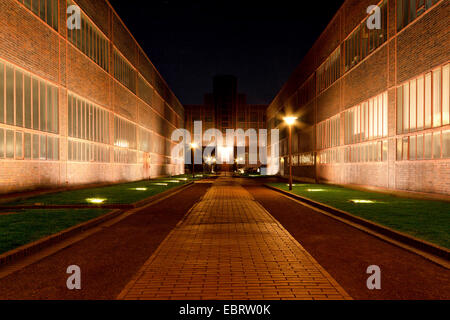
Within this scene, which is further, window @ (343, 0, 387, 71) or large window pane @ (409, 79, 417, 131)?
window @ (343, 0, 387, 71)

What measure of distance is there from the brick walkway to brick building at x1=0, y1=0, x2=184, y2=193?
1335 centimetres

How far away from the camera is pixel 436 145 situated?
15.7m

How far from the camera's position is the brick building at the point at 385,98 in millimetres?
15680

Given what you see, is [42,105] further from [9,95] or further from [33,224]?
[33,224]

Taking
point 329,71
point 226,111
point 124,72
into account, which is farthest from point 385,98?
point 226,111

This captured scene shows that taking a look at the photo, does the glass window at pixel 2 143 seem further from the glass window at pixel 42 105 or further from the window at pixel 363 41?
the window at pixel 363 41

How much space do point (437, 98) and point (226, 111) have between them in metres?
93.7

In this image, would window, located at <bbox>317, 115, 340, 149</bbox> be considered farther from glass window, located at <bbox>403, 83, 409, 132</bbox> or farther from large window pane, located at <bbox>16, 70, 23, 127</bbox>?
large window pane, located at <bbox>16, 70, 23, 127</bbox>

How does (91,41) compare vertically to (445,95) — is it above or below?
above

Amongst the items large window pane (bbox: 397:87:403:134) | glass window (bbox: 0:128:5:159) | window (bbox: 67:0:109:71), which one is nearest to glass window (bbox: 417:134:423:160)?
large window pane (bbox: 397:87:403:134)

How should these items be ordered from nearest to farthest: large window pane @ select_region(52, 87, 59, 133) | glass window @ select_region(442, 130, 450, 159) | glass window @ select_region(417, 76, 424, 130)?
glass window @ select_region(442, 130, 450, 159) → glass window @ select_region(417, 76, 424, 130) → large window pane @ select_region(52, 87, 59, 133)

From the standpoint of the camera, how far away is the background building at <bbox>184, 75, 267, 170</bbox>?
10106 cm

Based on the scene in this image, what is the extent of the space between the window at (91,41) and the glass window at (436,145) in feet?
76.3
